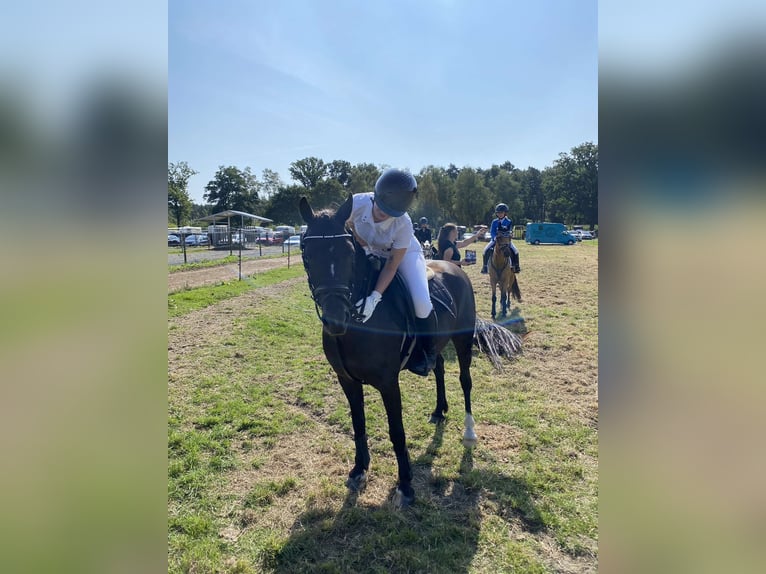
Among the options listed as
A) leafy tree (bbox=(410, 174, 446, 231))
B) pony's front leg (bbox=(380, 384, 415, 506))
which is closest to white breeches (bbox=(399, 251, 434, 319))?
pony's front leg (bbox=(380, 384, 415, 506))

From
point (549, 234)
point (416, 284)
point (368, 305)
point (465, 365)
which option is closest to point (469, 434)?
point (465, 365)

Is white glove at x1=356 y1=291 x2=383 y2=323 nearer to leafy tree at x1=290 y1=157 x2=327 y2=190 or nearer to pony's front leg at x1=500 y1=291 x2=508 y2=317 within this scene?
pony's front leg at x1=500 y1=291 x2=508 y2=317

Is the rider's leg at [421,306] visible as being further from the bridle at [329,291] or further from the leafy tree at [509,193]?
the leafy tree at [509,193]

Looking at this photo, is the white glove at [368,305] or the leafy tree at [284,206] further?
the leafy tree at [284,206]

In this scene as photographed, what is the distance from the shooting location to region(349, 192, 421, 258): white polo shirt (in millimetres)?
3354

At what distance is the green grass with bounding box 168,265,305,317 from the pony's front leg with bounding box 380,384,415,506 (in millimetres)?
8190

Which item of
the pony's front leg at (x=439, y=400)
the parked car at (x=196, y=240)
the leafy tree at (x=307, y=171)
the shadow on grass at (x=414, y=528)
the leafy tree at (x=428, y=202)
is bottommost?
the shadow on grass at (x=414, y=528)

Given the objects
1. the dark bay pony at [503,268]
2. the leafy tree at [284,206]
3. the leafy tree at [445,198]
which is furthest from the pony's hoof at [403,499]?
the leafy tree at [284,206]

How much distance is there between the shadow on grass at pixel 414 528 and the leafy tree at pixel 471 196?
56.7 meters

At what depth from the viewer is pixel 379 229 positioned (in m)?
3.43

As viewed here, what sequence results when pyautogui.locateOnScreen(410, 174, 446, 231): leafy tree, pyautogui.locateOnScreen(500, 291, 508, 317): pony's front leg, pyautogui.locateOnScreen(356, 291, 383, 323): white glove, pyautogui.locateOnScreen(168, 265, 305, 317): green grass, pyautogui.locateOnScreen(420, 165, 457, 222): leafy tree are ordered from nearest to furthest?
pyautogui.locateOnScreen(356, 291, 383, 323): white glove < pyautogui.locateOnScreen(500, 291, 508, 317): pony's front leg < pyautogui.locateOnScreen(168, 265, 305, 317): green grass < pyautogui.locateOnScreen(410, 174, 446, 231): leafy tree < pyautogui.locateOnScreen(420, 165, 457, 222): leafy tree

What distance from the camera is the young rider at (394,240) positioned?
3152mm
